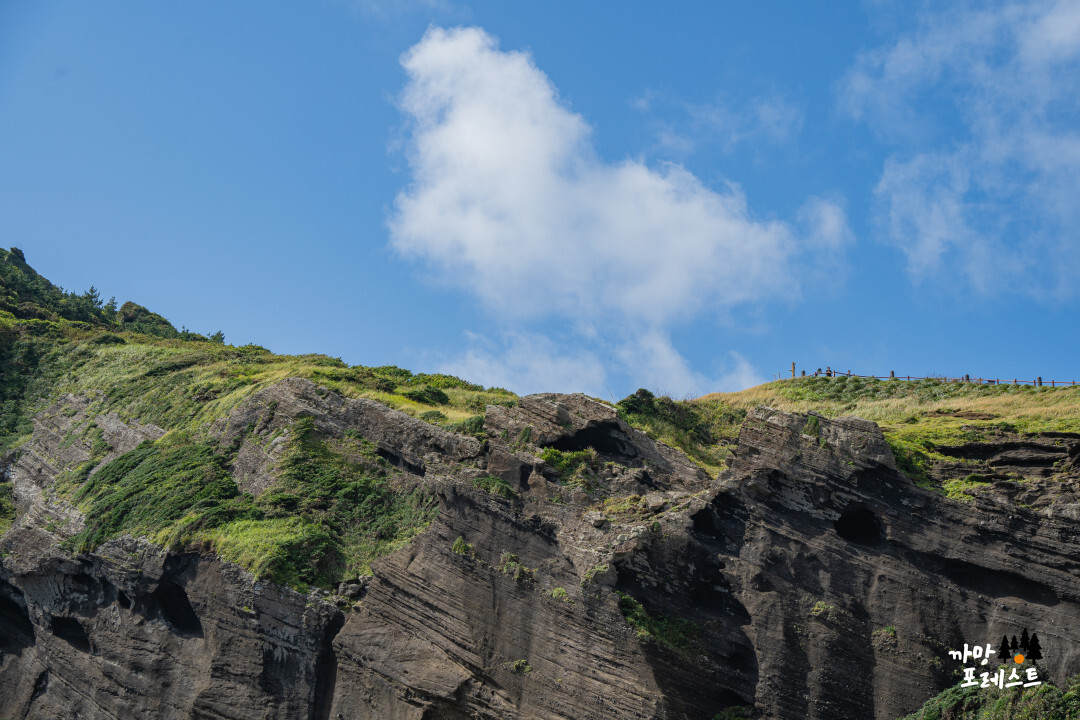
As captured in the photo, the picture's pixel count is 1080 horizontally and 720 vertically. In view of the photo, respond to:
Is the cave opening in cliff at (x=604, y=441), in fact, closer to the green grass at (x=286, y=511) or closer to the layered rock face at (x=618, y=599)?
the layered rock face at (x=618, y=599)

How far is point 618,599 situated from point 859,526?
758cm

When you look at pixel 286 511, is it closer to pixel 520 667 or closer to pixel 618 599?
pixel 520 667

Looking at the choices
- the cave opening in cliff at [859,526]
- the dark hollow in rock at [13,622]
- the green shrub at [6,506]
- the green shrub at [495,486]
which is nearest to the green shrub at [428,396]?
the green shrub at [495,486]

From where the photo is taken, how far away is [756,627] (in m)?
22.5

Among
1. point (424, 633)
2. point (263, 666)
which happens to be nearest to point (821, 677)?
point (424, 633)

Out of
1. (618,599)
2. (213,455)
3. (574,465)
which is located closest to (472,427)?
(574,465)

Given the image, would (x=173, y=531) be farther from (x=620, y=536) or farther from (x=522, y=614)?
(x=620, y=536)

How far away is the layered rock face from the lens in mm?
21547

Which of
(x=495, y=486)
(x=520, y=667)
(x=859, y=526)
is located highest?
(x=495, y=486)

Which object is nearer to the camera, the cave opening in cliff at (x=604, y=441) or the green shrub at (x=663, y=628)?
the green shrub at (x=663, y=628)

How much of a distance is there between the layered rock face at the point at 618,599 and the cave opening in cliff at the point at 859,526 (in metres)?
0.06

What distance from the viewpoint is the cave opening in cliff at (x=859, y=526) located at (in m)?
23.2

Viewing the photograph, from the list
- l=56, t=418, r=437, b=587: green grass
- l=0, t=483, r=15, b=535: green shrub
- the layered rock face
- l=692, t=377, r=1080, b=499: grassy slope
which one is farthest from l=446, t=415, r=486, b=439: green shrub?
l=0, t=483, r=15, b=535: green shrub

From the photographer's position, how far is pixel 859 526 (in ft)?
77.9
